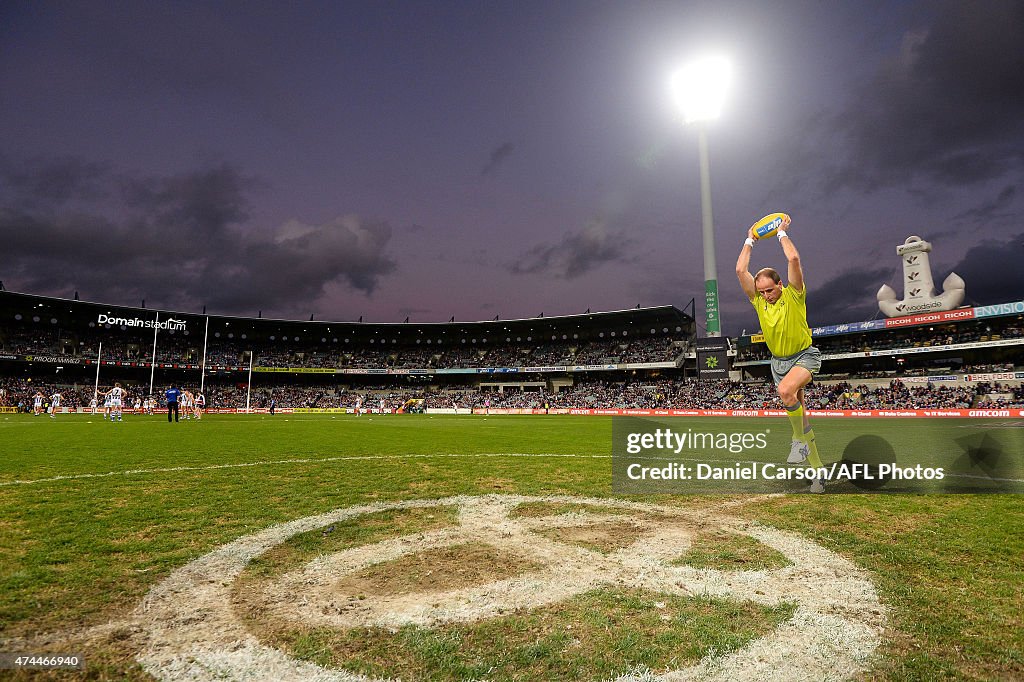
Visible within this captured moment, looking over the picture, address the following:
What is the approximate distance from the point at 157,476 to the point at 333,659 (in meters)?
8.50

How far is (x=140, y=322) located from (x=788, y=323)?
6941 centimetres

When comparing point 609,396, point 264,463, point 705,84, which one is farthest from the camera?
point 609,396

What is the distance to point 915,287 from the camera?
52688 millimetres

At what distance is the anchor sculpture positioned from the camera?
5019cm

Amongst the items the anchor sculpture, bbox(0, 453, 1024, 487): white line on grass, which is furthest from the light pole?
the anchor sculpture

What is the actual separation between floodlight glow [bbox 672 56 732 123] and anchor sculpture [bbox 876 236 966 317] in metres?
39.2

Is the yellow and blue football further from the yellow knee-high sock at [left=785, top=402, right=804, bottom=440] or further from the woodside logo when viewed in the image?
the woodside logo

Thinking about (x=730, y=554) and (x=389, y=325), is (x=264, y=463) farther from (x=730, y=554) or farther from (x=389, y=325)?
(x=389, y=325)

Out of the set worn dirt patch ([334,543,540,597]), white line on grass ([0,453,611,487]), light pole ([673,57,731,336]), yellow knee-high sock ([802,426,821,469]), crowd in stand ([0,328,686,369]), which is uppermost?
light pole ([673,57,731,336])

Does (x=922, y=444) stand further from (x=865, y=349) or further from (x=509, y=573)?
(x=865, y=349)

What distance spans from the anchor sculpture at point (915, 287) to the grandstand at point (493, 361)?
2.27m

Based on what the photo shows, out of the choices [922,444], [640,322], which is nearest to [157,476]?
[922,444]

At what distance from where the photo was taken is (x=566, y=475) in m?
9.53

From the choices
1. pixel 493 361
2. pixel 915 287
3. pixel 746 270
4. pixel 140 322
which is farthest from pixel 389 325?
pixel 746 270
